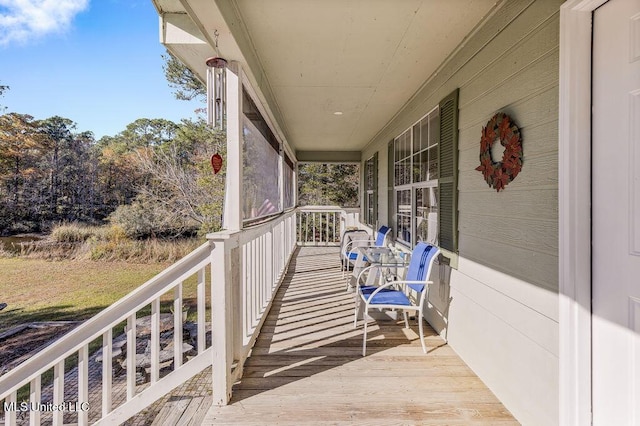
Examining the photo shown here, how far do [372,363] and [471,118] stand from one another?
201 centimetres

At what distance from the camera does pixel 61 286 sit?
31.9 feet

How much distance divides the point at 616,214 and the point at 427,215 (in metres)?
2.14

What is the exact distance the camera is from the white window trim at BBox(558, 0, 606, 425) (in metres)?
1.40

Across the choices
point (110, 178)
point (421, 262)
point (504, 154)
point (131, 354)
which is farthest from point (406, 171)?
point (110, 178)

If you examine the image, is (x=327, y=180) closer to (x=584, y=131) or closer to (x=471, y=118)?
(x=471, y=118)

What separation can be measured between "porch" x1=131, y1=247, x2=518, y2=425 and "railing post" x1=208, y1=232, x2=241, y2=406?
114 mm

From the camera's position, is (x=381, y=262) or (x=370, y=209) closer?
(x=381, y=262)

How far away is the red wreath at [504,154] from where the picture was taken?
179 centimetres

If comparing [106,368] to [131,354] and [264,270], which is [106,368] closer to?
[131,354]

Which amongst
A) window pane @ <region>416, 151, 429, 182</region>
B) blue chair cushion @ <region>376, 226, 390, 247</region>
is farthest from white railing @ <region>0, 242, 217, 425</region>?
blue chair cushion @ <region>376, 226, 390, 247</region>

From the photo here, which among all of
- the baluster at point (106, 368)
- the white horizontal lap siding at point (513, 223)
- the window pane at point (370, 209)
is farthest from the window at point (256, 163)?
the window pane at point (370, 209)

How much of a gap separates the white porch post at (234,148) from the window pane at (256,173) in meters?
0.21

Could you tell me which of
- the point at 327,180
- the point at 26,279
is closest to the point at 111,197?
the point at 26,279

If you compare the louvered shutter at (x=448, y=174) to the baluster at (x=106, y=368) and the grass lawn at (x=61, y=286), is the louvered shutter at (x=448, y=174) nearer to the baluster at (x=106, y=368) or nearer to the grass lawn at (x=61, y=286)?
the baluster at (x=106, y=368)
